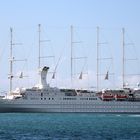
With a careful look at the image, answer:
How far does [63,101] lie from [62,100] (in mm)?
463

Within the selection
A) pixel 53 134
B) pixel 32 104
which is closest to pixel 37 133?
pixel 53 134

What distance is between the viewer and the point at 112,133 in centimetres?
7106

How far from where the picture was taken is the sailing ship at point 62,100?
444ft

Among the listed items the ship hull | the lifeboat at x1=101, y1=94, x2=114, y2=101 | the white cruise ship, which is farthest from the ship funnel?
the lifeboat at x1=101, y1=94, x2=114, y2=101

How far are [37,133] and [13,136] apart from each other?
5340 millimetres

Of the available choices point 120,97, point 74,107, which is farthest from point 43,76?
point 120,97

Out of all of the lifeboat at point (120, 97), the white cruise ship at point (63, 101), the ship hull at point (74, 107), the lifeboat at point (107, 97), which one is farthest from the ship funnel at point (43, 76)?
the lifeboat at point (120, 97)

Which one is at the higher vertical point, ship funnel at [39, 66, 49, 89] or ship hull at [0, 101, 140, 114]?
ship funnel at [39, 66, 49, 89]

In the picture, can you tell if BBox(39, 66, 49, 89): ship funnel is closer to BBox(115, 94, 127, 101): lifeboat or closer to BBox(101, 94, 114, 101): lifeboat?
BBox(101, 94, 114, 101): lifeboat

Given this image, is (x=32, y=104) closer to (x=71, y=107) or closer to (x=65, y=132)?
(x=71, y=107)

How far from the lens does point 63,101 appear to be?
449ft

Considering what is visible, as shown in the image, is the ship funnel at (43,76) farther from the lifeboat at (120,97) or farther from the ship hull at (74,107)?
the lifeboat at (120,97)

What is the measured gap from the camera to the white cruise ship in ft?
444

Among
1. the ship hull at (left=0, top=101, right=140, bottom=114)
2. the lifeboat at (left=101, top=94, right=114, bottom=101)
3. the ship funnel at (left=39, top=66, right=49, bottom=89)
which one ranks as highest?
the ship funnel at (left=39, top=66, right=49, bottom=89)
